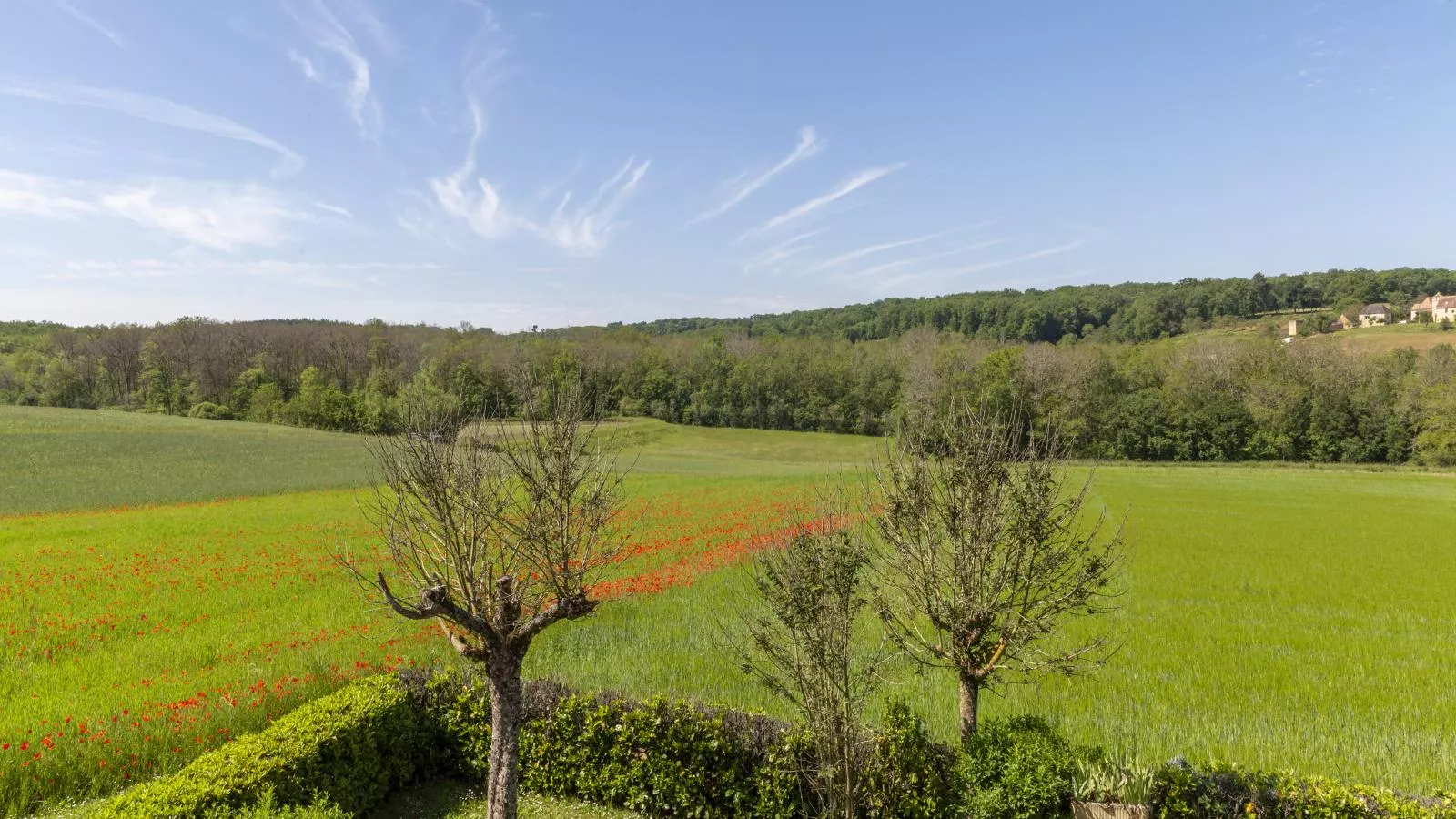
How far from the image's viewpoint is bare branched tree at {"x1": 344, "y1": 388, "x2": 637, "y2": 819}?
19.8ft

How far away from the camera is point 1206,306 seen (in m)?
129

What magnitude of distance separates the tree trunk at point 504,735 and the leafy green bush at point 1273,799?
5966mm

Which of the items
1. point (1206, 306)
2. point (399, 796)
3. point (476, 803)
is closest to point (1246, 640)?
point (476, 803)

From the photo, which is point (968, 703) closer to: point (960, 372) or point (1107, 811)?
point (1107, 811)

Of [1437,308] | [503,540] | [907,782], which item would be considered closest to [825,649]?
[907,782]

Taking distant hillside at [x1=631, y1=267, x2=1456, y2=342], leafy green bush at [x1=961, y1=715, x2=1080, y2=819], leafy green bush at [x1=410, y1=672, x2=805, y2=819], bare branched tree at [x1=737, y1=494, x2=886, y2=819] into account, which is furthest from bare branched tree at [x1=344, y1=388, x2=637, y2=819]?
distant hillside at [x1=631, y1=267, x2=1456, y2=342]

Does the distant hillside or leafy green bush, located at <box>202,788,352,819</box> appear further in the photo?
the distant hillside

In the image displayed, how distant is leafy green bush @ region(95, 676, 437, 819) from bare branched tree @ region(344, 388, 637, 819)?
1.81m

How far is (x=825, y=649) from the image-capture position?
617 cm

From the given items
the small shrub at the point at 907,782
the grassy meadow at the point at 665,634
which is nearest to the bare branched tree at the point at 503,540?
the grassy meadow at the point at 665,634

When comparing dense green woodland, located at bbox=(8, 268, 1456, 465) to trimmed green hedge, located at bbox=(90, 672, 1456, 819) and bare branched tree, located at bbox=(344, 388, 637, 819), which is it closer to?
trimmed green hedge, located at bbox=(90, 672, 1456, 819)

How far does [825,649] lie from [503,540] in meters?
3.72

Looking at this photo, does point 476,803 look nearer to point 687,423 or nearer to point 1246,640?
point 1246,640

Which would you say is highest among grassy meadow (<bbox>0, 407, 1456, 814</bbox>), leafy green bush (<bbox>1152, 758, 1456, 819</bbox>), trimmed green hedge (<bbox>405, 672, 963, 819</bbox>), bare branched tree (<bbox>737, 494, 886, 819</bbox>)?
bare branched tree (<bbox>737, 494, 886, 819</bbox>)
